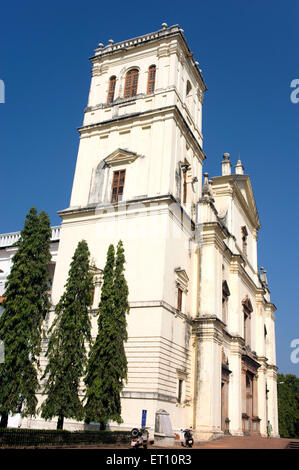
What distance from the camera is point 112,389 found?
17938 mm

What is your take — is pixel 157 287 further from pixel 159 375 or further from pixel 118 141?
pixel 118 141

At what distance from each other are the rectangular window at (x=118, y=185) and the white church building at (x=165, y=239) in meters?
0.07

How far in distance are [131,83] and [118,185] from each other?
747 centimetres

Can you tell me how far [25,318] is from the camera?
16906 millimetres

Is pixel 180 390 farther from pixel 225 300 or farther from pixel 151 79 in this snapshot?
pixel 151 79

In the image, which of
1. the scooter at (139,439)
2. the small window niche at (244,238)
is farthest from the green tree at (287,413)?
the scooter at (139,439)

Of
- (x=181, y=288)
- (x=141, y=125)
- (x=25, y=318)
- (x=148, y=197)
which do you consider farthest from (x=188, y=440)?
(x=141, y=125)

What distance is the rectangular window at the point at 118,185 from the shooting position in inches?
1011

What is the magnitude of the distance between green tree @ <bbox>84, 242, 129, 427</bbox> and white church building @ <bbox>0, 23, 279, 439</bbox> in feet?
7.13

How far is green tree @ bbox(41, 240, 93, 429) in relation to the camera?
17.0 metres

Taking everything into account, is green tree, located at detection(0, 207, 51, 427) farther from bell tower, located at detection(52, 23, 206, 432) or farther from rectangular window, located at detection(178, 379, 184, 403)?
Answer: rectangular window, located at detection(178, 379, 184, 403)

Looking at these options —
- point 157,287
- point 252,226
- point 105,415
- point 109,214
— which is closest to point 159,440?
point 105,415

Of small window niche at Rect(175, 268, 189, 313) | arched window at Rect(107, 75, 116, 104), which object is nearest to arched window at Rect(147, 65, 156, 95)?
arched window at Rect(107, 75, 116, 104)
